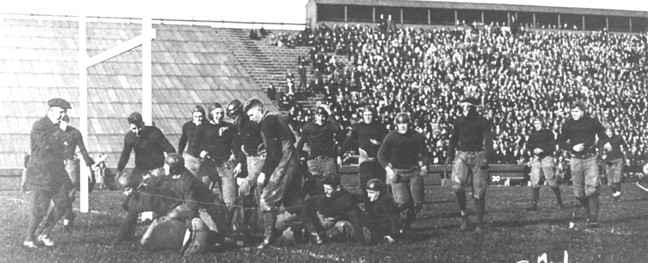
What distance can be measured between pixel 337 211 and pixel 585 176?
4.57 meters

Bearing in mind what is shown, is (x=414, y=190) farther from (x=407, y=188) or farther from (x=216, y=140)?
(x=216, y=140)

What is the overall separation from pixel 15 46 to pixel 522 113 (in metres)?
22.4

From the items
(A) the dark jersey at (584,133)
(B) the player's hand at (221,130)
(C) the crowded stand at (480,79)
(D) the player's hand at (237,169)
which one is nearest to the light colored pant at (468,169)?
(A) the dark jersey at (584,133)

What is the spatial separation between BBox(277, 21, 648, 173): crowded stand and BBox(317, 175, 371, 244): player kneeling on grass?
19.8 meters

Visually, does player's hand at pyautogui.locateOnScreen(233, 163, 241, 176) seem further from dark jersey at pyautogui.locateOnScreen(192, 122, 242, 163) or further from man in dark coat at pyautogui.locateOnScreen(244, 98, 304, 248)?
man in dark coat at pyautogui.locateOnScreen(244, 98, 304, 248)

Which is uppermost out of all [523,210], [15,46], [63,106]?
[15,46]

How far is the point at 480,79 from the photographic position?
133ft

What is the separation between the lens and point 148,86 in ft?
48.0

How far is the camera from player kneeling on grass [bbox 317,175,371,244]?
11695mm

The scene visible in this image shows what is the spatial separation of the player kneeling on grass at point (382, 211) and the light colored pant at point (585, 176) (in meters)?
3.27

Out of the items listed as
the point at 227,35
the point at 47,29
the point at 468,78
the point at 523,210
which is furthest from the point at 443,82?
the point at 523,210

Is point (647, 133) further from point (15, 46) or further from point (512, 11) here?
point (15, 46)

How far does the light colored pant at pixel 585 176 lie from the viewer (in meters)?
14.0

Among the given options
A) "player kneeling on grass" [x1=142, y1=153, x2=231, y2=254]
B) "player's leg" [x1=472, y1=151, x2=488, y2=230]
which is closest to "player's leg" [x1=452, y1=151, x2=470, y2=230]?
"player's leg" [x1=472, y1=151, x2=488, y2=230]
